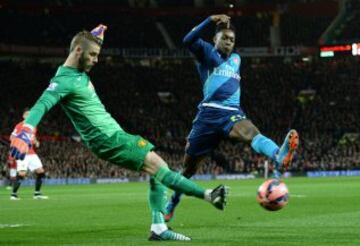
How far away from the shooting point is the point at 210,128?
10.4 m

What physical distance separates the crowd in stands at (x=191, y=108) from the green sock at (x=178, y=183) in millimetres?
33943

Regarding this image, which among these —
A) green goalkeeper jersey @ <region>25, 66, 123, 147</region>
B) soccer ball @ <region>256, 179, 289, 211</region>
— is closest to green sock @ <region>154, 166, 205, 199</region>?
green goalkeeper jersey @ <region>25, 66, 123, 147</region>

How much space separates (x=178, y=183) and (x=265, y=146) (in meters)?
2.12

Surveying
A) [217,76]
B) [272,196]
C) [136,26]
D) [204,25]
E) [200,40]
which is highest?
[136,26]

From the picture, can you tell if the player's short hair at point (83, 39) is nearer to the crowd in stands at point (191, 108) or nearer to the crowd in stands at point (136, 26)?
the crowd in stands at point (191, 108)

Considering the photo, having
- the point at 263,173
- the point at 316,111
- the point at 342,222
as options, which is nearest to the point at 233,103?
the point at 342,222

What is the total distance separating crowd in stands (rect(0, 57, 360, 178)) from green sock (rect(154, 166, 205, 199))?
3394cm

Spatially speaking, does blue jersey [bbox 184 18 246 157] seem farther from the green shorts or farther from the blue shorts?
the green shorts

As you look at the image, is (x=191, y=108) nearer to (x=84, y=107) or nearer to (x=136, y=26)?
(x=136, y=26)

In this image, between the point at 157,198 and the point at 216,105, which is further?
the point at 216,105

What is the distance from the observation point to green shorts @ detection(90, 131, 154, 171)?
8.18 m

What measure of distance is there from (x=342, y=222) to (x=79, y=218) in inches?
188

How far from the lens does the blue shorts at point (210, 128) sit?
33.8ft

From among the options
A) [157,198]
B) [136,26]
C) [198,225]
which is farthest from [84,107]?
[136,26]
